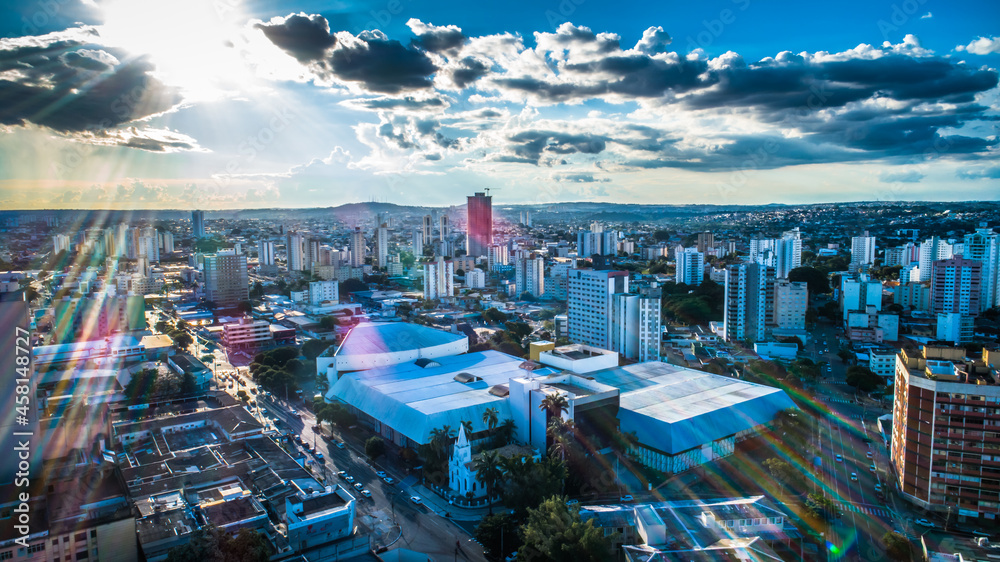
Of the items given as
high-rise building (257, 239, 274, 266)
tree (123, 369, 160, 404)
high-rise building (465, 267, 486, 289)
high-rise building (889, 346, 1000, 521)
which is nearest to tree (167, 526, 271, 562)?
tree (123, 369, 160, 404)

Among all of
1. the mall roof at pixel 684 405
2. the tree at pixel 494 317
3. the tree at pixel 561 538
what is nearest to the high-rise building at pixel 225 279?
the tree at pixel 494 317

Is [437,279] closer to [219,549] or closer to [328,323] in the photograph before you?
[328,323]

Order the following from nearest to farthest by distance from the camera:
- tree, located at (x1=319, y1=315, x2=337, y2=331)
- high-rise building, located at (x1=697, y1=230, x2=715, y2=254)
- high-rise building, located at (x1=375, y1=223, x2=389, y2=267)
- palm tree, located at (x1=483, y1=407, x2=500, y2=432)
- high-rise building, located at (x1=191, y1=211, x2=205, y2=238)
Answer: palm tree, located at (x1=483, y1=407, x2=500, y2=432) < tree, located at (x1=319, y1=315, x2=337, y2=331) < high-rise building, located at (x1=375, y1=223, x2=389, y2=267) < high-rise building, located at (x1=697, y1=230, x2=715, y2=254) < high-rise building, located at (x1=191, y1=211, x2=205, y2=238)

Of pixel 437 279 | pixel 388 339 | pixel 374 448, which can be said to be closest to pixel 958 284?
pixel 388 339

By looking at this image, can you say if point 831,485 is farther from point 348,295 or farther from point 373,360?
point 348,295

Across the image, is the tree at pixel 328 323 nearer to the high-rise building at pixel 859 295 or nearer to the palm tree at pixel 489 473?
the palm tree at pixel 489 473

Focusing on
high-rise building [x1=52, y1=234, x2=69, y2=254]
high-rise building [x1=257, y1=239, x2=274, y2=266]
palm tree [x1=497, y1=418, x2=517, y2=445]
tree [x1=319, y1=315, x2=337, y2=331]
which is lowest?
palm tree [x1=497, y1=418, x2=517, y2=445]

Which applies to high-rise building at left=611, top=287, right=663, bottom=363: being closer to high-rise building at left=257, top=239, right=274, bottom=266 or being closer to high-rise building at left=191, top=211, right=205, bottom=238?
high-rise building at left=257, top=239, right=274, bottom=266
